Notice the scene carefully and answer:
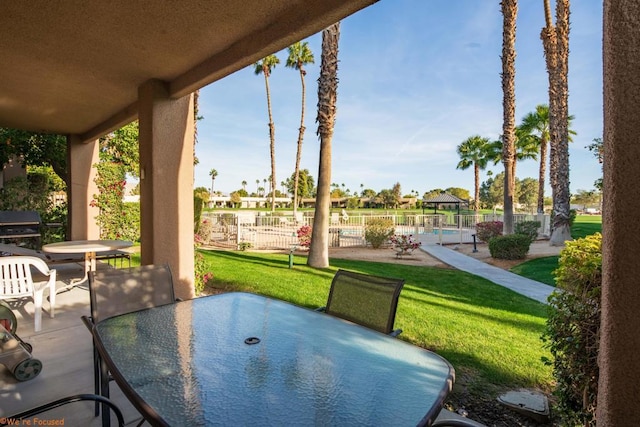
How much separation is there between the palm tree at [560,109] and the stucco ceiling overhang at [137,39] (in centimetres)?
1336

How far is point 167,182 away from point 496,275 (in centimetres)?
739

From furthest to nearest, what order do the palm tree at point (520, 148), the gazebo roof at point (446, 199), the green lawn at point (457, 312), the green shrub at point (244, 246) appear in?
the palm tree at point (520, 148), the gazebo roof at point (446, 199), the green shrub at point (244, 246), the green lawn at point (457, 312)

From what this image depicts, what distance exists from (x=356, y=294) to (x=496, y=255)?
383 inches

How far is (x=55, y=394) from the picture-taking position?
8.34 feet

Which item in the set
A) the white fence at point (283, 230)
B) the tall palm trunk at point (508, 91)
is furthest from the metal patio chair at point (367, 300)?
the tall palm trunk at point (508, 91)

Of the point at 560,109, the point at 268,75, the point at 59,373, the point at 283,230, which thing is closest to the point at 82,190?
the point at 59,373

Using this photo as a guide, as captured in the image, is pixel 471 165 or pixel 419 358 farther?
pixel 471 165

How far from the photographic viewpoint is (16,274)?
363cm

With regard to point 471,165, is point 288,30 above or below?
below

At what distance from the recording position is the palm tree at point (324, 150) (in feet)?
28.8

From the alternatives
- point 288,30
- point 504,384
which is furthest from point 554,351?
point 288,30

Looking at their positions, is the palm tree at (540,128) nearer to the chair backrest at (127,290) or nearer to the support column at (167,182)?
the support column at (167,182)

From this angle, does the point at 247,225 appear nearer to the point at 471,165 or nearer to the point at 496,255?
the point at 496,255

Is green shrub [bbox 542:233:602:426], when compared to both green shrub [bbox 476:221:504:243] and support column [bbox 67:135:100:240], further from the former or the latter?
green shrub [bbox 476:221:504:243]
